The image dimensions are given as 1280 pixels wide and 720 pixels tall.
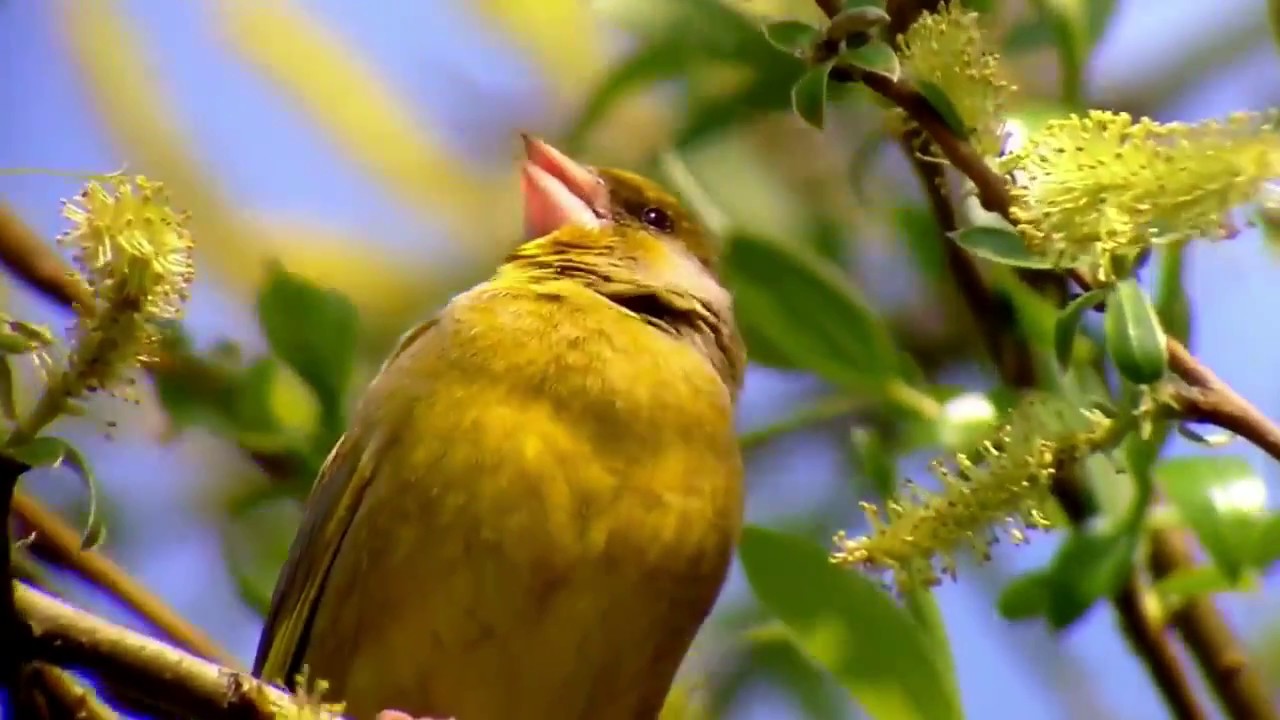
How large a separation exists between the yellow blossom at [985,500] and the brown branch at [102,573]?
0.67 meters

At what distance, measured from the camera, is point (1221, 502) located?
1581 millimetres

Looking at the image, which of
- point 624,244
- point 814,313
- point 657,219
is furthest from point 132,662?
point 657,219

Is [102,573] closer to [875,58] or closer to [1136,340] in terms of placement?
[875,58]

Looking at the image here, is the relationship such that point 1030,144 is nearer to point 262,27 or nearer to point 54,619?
point 54,619

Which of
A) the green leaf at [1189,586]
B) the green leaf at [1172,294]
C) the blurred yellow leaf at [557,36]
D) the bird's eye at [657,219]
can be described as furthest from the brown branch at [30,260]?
the blurred yellow leaf at [557,36]

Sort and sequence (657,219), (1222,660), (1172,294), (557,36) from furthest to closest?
1. (557,36)
2. (657,219)
3. (1222,660)
4. (1172,294)

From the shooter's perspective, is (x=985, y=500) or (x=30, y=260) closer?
(x=985, y=500)

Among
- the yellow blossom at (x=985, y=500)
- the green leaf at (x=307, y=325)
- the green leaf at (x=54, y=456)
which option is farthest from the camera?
the green leaf at (x=307, y=325)

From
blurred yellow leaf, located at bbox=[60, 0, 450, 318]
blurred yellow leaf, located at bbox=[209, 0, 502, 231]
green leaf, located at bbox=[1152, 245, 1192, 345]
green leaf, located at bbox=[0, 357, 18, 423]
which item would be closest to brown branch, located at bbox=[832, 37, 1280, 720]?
green leaf, located at bbox=[1152, 245, 1192, 345]

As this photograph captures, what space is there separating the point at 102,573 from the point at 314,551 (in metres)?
0.22

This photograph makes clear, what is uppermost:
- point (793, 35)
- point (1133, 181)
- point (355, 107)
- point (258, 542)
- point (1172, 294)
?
point (355, 107)

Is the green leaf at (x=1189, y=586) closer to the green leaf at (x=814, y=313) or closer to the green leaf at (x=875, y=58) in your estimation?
the green leaf at (x=814, y=313)

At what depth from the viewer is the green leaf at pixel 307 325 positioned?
176cm

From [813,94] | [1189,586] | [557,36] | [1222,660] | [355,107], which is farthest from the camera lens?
[355,107]
